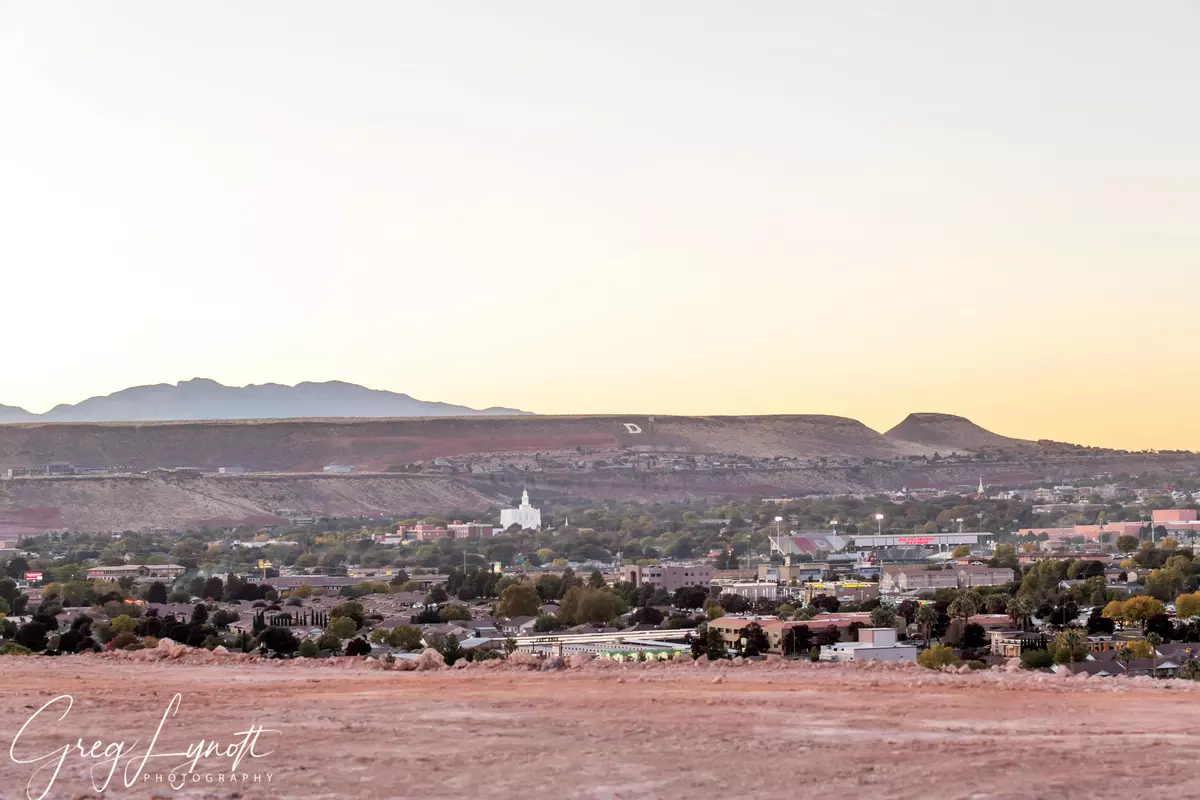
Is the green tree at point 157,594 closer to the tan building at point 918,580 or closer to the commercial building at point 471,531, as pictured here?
the tan building at point 918,580

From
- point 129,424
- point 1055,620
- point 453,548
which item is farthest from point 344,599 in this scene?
point 129,424

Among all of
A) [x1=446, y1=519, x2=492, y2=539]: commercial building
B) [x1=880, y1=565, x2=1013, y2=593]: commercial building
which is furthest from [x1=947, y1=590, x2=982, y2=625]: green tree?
[x1=446, y1=519, x2=492, y2=539]: commercial building

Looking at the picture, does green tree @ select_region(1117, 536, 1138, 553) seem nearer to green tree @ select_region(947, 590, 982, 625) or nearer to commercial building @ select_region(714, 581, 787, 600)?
commercial building @ select_region(714, 581, 787, 600)

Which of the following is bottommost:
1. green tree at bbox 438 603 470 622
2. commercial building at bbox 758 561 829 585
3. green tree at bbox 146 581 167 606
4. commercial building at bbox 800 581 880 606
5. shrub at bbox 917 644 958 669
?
green tree at bbox 146 581 167 606

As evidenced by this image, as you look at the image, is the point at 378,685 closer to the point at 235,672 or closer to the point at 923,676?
the point at 235,672

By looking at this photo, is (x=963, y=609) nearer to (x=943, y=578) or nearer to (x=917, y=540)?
(x=943, y=578)

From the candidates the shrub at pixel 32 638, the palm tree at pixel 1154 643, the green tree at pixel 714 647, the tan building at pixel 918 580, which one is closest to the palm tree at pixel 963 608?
the palm tree at pixel 1154 643
